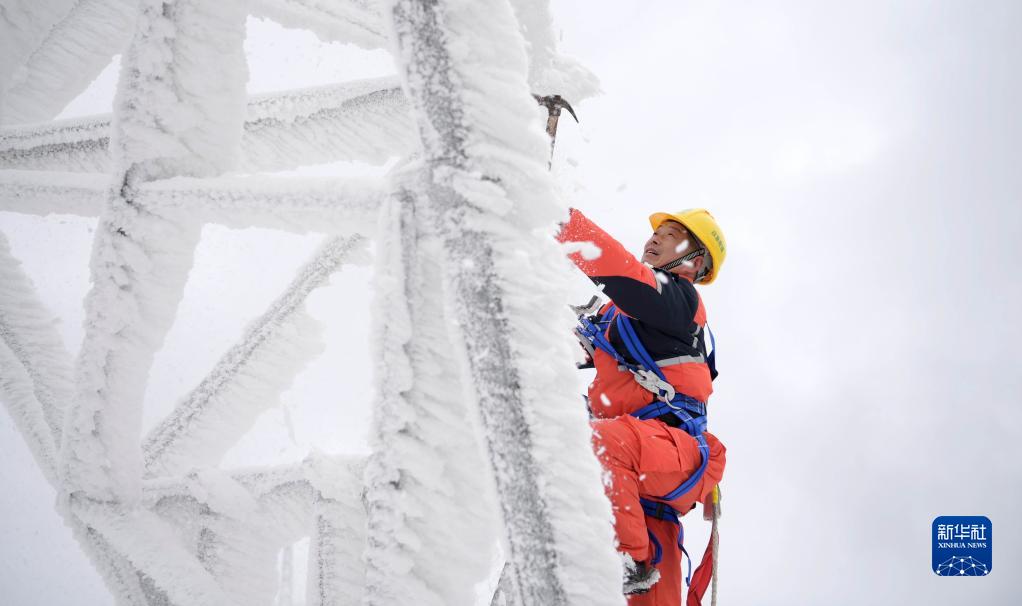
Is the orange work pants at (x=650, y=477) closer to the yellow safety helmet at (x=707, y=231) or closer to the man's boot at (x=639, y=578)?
the man's boot at (x=639, y=578)

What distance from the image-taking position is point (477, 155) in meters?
1.25

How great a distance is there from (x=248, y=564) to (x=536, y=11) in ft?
9.34

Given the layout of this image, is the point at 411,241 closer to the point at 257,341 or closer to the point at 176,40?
the point at 176,40

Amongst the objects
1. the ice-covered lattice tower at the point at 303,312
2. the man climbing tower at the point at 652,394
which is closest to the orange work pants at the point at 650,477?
the man climbing tower at the point at 652,394

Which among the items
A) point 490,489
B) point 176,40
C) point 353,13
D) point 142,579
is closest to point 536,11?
point 176,40

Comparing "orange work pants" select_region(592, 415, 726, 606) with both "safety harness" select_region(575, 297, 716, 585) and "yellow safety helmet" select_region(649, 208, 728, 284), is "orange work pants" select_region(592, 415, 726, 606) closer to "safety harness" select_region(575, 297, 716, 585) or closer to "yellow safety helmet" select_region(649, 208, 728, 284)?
"safety harness" select_region(575, 297, 716, 585)

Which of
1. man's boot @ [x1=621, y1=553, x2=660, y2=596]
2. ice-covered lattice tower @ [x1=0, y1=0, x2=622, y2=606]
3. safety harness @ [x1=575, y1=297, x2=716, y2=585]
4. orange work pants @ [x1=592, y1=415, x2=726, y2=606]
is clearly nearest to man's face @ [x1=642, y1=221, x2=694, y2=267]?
safety harness @ [x1=575, y1=297, x2=716, y2=585]

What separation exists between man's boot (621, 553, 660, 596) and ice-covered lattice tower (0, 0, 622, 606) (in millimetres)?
1092

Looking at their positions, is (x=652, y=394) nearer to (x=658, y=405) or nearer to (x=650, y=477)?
(x=658, y=405)

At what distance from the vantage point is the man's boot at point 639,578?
317 cm

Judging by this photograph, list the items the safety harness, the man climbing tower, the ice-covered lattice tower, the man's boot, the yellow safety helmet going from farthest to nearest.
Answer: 1. the yellow safety helmet
2. the safety harness
3. the man's boot
4. the man climbing tower
5. the ice-covered lattice tower

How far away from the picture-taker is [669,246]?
14.5ft

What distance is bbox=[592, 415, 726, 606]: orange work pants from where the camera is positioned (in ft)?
9.39

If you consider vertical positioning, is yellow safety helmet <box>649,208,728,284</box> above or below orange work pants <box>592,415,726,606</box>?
above
